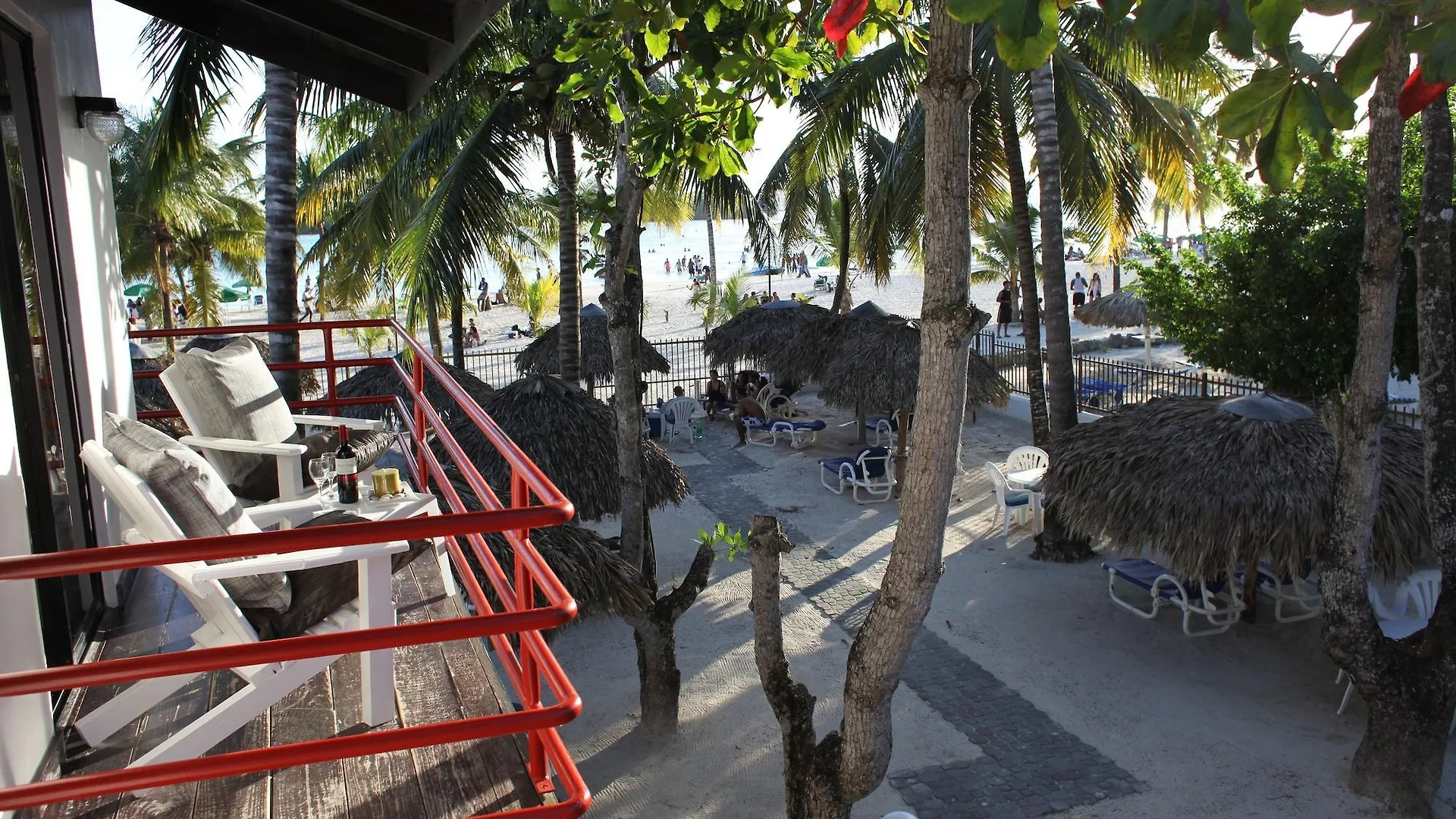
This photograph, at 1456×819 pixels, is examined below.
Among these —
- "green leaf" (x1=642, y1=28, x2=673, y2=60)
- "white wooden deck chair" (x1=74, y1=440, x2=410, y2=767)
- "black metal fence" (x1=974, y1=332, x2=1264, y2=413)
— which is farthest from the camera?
"black metal fence" (x1=974, y1=332, x2=1264, y2=413)

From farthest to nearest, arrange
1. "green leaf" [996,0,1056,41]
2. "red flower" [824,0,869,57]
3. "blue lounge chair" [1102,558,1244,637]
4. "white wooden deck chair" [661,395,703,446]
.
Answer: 1. "white wooden deck chair" [661,395,703,446]
2. "blue lounge chair" [1102,558,1244,637]
3. "red flower" [824,0,869,57]
4. "green leaf" [996,0,1056,41]

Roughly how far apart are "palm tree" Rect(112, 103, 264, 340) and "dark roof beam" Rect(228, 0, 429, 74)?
53.5 ft

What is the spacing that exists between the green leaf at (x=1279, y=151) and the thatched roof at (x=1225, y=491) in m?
6.82

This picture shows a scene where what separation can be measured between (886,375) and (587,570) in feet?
28.1

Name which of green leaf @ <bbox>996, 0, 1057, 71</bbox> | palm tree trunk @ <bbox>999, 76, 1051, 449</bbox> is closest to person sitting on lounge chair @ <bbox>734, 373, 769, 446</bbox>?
palm tree trunk @ <bbox>999, 76, 1051, 449</bbox>

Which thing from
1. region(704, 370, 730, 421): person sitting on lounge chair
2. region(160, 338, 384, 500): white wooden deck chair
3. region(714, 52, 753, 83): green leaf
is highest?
region(714, 52, 753, 83): green leaf

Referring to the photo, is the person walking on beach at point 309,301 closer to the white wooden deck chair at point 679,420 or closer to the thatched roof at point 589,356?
the thatched roof at point 589,356

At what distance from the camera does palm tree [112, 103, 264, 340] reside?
68.8 ft

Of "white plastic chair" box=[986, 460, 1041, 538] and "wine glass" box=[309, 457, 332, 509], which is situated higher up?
"wine glass" box=[309, 457, 332, 509]

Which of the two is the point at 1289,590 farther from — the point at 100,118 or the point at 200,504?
the point at 100,118

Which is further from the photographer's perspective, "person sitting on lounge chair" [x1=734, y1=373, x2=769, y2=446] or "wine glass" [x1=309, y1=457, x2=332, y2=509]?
"person sitting on lounge chair" [x1=734, y1=373, x2=769, y2=446]

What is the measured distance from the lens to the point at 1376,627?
22.5 feet

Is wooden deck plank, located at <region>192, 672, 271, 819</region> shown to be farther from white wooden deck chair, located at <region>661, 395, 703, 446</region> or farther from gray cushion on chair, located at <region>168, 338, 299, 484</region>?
white wooden deck chair, located at <region>661, 395, 703, 446</region>

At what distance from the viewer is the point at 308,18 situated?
5.20m
